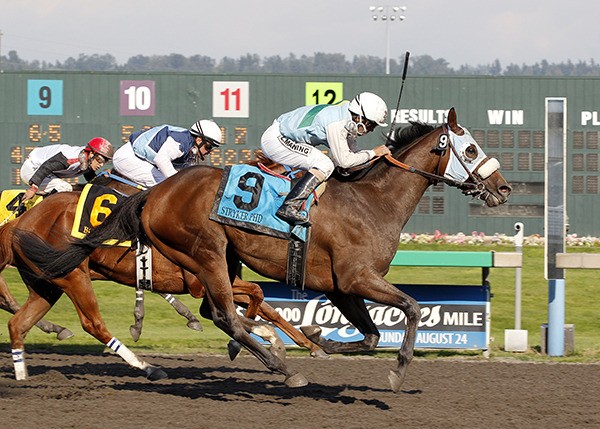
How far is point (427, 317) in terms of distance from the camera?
937cm

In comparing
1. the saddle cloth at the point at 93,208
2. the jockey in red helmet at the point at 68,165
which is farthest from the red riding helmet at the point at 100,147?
the saddle cloth at the point at 93,208

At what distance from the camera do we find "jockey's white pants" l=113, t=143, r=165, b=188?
Answer: 8.43 m

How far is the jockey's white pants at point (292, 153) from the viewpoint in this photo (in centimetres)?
674

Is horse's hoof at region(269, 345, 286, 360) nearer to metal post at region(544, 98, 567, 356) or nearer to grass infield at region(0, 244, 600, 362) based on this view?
grass infield at region(0, 244, 600, 362)

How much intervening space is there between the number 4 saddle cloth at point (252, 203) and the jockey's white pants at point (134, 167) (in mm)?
1830

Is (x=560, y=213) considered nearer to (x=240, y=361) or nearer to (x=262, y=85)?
(x=240, y=361)

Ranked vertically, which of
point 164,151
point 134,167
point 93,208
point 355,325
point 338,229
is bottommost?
point 355,325

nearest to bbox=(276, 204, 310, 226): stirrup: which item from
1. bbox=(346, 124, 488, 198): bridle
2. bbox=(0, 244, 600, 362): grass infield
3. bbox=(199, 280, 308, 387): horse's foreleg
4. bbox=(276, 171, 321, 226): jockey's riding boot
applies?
bbox=(276, 171, 321, 226): jockey's riding boot

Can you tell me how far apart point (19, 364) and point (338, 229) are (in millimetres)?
2507

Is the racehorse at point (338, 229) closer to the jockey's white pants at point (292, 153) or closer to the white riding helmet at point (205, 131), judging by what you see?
the jockey's white pants at point (292, 153)

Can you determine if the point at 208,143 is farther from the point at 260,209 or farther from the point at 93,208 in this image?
Answer: the point at 260,209

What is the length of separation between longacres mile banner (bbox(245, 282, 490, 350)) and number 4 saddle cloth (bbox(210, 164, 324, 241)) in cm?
274

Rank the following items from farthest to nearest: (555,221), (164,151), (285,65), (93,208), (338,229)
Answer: (285,65) < (555,221) < (164,151) < (93,208) < (338,229)

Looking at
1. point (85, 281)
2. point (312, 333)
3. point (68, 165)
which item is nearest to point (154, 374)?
point (85, 281)
